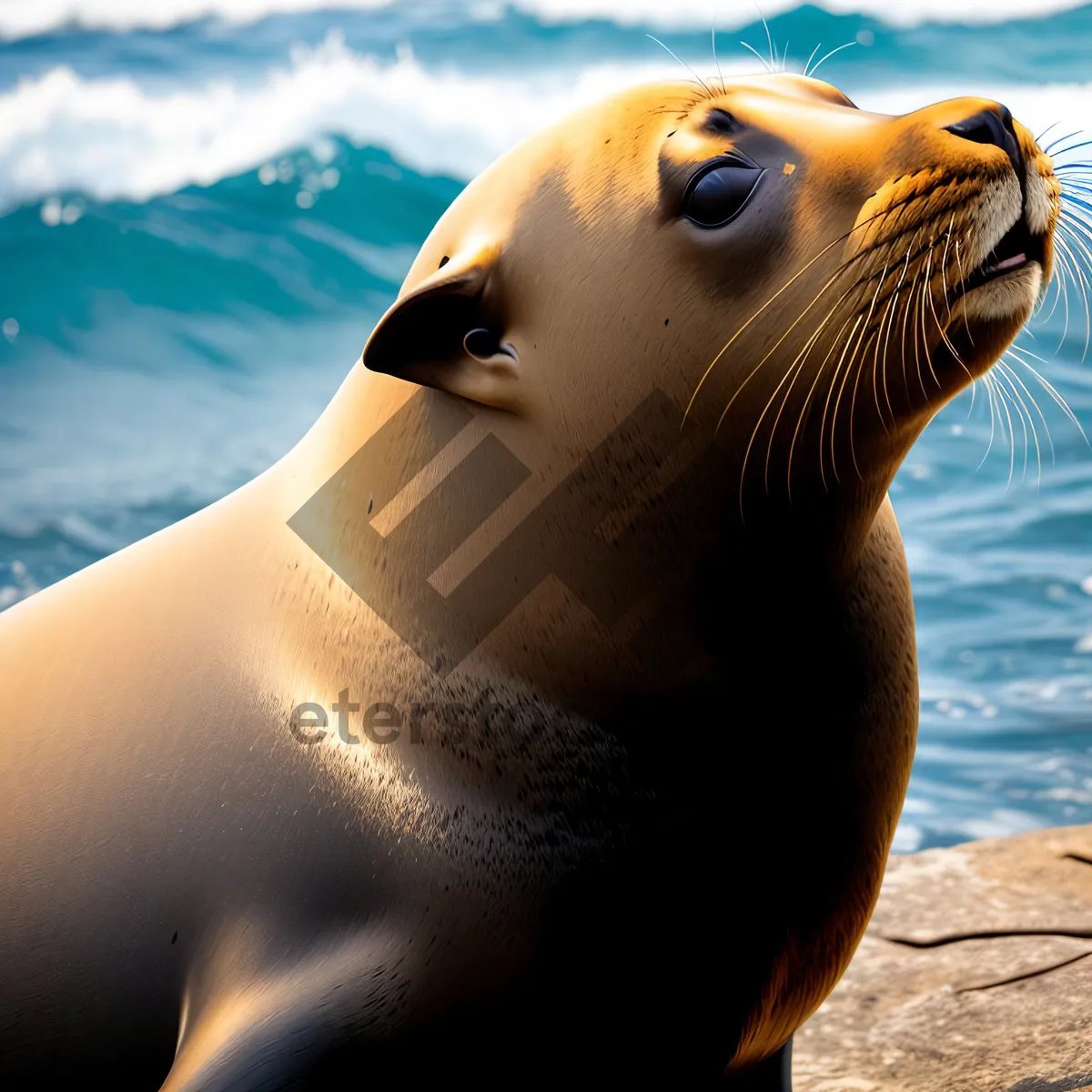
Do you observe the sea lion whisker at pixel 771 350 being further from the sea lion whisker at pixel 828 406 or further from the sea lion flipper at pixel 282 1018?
the sea lion flipper at pixel 282 1018

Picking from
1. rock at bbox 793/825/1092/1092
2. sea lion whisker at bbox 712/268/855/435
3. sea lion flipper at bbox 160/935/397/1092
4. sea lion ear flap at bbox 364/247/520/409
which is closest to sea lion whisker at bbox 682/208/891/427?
sea lion whisker at bbox 712/268/855/435

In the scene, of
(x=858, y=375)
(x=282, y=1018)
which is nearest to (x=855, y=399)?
(x=858, y=375)

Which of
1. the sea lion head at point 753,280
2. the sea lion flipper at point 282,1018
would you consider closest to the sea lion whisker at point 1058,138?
the sea lion head at point 753,280

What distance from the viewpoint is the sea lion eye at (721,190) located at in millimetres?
1662

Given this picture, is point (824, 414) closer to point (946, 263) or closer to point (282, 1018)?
point (946, 263)

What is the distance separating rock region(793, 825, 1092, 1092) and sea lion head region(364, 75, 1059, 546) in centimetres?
122

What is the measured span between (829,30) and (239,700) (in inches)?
450

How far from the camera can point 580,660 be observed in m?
1.78

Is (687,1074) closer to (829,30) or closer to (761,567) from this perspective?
(761,567)

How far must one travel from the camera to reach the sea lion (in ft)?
5.44

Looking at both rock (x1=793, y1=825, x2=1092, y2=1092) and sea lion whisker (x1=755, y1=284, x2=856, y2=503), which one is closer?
sea lion whisker (x1=755, y1=284, x2=856, y2=503)

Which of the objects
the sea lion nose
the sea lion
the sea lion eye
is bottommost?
the sea lion

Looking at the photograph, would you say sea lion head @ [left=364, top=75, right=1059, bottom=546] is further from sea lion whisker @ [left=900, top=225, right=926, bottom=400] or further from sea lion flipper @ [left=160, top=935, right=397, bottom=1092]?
sea lion flipper @ [left=160, top=935, right=397, bottom=1092]

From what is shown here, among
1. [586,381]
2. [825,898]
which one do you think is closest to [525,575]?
[586,381]
